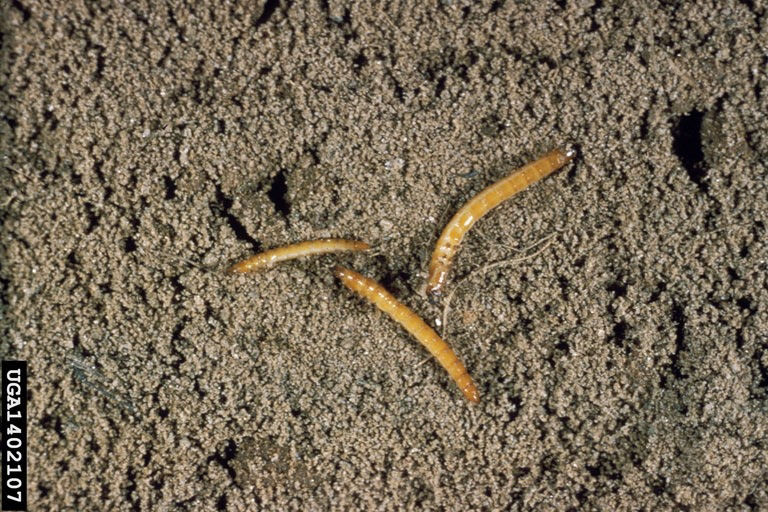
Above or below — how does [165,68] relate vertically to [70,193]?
above

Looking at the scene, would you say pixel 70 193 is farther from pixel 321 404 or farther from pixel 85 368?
pixel 321 404

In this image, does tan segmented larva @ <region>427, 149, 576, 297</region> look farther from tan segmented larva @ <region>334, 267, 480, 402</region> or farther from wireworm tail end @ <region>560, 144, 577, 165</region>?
tan segmented larva @ <region>334, 267, 480, 402</region>

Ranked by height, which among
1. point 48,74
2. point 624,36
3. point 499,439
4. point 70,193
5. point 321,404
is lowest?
point 499,439

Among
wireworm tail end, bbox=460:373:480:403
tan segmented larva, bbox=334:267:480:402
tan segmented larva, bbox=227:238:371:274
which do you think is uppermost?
tan segmented larva, bbox=227:238:371:274

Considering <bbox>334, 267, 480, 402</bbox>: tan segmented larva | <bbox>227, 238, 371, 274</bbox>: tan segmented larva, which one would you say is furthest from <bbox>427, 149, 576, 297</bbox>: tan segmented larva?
<bbox>227, 238, 371, 274</bbox>: tan segmented larva

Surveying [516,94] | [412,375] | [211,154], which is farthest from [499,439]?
[211,154]

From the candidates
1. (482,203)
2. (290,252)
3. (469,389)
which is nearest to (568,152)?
(482,203)

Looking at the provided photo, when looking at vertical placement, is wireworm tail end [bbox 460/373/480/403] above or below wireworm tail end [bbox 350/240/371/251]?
below
